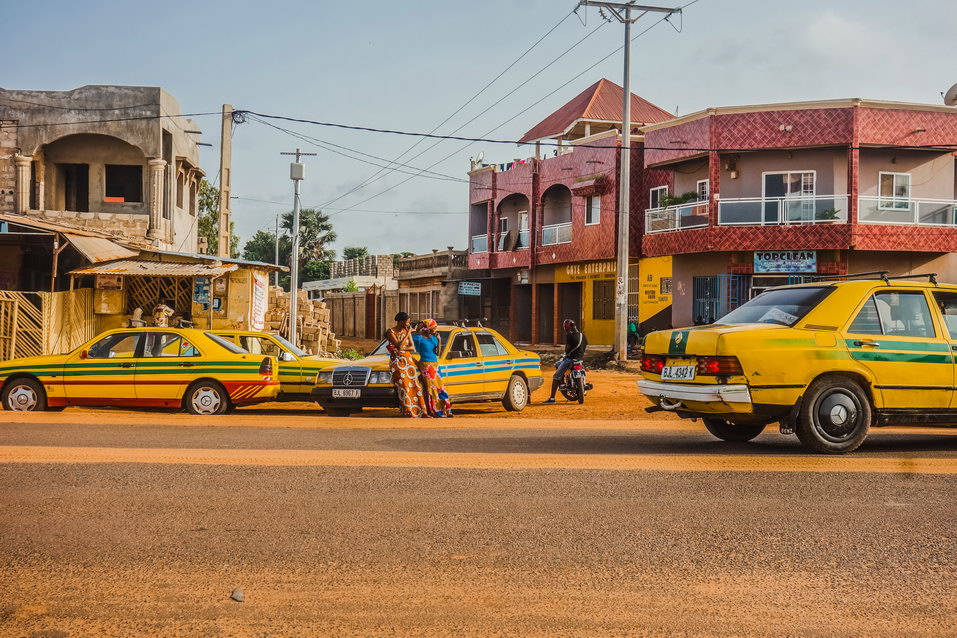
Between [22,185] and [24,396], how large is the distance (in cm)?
1666

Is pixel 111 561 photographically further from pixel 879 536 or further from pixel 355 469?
pixel 879 536

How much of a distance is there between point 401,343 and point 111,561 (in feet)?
31.2

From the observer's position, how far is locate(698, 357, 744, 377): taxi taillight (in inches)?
370

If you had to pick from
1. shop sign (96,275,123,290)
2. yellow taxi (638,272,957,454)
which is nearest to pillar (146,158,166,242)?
shop sign (96,275,123,290)

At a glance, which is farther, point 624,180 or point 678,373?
point 624,180

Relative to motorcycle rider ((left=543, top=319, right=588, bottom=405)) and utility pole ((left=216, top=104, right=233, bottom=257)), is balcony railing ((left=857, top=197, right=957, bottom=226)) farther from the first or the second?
utility pole ((left=216, top=104, right=233, bottom=257))

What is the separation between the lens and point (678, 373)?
9.95 metres

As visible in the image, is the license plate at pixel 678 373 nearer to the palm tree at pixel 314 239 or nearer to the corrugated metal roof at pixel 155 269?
the corrugated metal roof at pixel 155 269

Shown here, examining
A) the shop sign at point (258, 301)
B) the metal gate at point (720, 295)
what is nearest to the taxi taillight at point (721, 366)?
the shop sign at point (258, 301)

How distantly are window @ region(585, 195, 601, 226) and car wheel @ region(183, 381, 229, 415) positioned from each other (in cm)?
2500

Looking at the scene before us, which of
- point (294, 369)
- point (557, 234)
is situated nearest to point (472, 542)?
point (294, 369)

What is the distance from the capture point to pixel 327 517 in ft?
21.1

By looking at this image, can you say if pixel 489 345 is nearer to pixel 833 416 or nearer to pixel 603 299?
pixel 833 416

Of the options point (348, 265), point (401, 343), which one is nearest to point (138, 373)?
point (401, 343)
